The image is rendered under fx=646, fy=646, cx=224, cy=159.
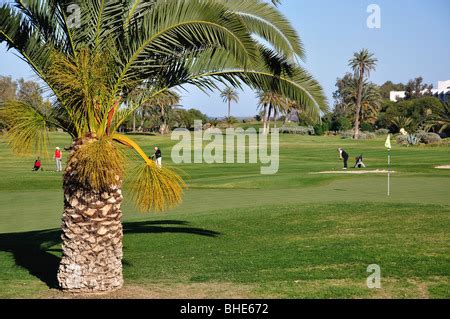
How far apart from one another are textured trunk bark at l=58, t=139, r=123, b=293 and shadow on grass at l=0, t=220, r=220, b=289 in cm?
73

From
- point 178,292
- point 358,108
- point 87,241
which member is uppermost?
point 358,108

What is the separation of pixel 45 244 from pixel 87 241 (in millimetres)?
5868

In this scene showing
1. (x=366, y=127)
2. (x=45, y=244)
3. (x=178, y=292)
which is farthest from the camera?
(x=366, y=127)

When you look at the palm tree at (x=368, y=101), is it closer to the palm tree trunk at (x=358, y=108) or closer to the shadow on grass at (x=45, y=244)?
the palm tree trunk at (x=358, y=108)

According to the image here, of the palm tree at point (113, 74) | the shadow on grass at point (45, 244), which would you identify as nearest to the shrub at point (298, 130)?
the shadow on grass at point (45, 244)

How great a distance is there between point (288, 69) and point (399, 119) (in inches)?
3936

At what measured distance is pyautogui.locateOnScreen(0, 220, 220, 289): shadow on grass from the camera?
12330mm

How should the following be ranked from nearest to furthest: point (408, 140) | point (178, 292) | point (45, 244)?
1. point (178, 292)
2. point (45, 244)
3. point (408, 140)

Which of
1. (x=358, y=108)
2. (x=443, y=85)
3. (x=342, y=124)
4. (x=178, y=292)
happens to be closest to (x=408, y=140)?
(x=358, y=108)

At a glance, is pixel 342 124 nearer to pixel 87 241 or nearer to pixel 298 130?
pixel 298 130

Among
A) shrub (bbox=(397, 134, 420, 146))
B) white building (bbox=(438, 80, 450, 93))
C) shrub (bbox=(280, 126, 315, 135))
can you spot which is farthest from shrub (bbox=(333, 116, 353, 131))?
white building (bbox=(438, 80, 450, 93))

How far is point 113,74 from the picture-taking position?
34.8 ft
